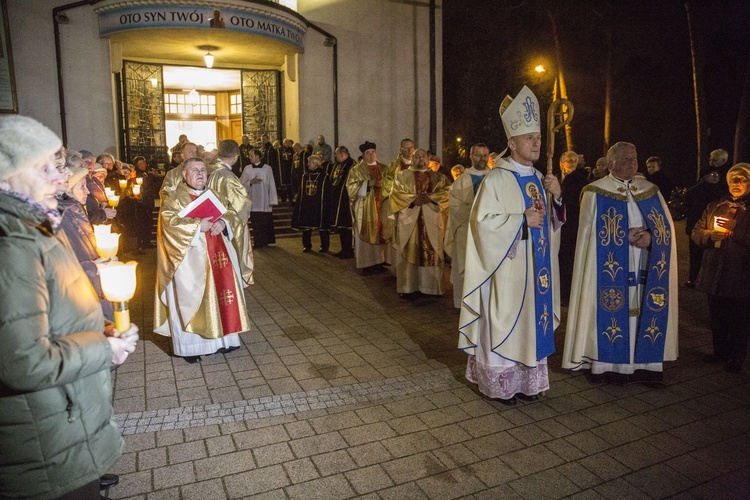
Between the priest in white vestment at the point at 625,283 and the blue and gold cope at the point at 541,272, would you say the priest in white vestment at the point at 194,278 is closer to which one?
the blue and gold cope at the point at 541,272

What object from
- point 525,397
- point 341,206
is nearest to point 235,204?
point 525,397

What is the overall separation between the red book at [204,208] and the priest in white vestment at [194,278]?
5cm

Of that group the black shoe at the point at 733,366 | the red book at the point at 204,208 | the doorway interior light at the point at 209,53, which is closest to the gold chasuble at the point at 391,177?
the red book at the point at 204,208

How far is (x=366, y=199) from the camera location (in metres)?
10.4

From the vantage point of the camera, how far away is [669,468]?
11.9 ft

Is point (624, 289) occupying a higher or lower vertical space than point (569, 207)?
lower

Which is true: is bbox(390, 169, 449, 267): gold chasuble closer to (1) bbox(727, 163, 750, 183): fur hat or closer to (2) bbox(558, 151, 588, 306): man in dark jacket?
(2) bbox(558, 151, 588, 306): man in dark jacket

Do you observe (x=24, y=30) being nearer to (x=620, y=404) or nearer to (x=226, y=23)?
(x=226, y=23)

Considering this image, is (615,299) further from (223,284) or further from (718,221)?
(223,284)

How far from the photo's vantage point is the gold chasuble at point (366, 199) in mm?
10133

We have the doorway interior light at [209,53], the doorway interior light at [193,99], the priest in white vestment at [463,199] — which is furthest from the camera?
the doorway interior light at [193,99]

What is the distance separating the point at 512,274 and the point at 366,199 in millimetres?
6158

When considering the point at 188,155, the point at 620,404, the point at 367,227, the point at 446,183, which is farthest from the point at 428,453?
the point at 367,227

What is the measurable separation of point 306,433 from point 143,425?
1.27 meters
